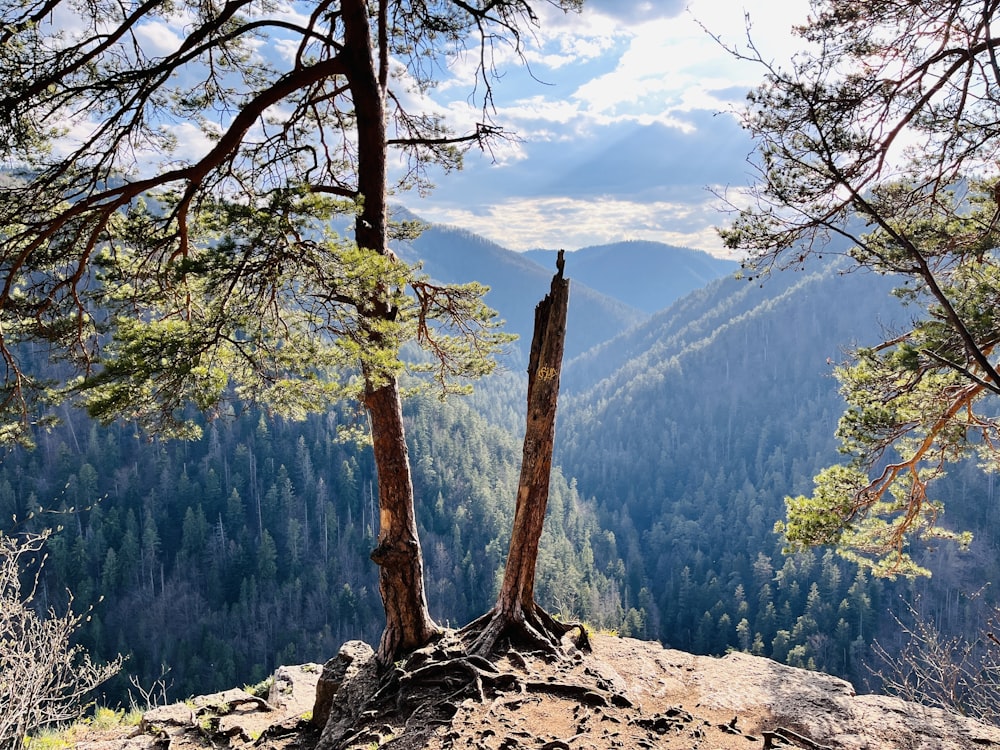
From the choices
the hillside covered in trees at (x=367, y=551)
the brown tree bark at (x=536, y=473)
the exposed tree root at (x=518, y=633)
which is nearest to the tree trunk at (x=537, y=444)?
the brown tree bark at (x=536, y=473)

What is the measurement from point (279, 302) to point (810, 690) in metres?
5.40

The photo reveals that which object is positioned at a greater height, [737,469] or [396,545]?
[396,545]

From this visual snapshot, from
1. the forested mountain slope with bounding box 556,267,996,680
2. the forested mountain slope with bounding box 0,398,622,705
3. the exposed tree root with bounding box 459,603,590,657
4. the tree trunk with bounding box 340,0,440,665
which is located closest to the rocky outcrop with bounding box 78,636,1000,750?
the exposed tree root with bounding box 459,603,590,657

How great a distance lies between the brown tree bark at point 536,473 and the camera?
578 cm

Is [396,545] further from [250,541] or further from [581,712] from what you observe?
[250,541]

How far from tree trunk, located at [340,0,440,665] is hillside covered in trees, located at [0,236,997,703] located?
48.4 m

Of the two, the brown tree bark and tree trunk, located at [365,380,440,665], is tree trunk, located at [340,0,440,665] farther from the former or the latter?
the brown tree bark

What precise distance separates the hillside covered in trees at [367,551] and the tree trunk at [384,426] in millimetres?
48439

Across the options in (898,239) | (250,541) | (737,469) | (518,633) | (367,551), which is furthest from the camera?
(737,469)

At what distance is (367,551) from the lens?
79438 mm

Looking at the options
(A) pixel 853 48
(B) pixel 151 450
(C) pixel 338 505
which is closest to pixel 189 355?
(A) pixel 853 48

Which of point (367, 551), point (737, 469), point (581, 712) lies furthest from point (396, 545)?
point (737, 469)

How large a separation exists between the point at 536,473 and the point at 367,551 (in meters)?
78.5

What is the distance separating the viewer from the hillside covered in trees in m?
62.5
